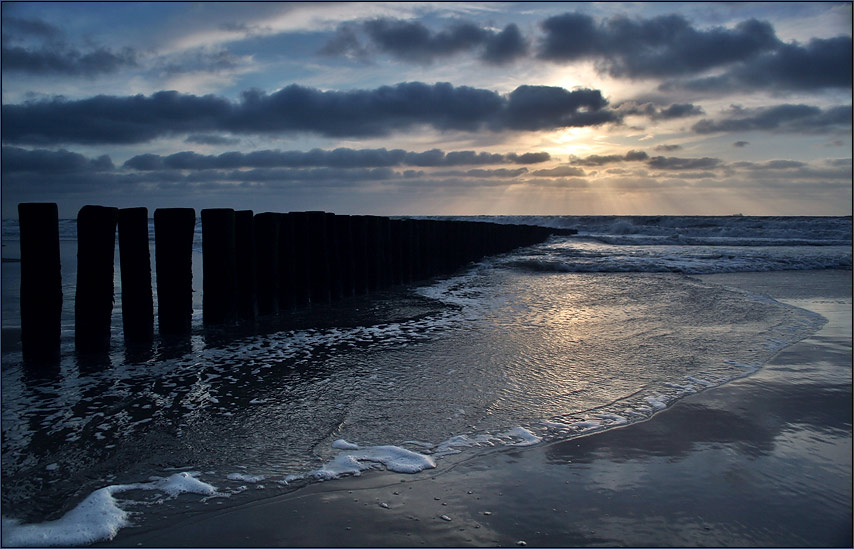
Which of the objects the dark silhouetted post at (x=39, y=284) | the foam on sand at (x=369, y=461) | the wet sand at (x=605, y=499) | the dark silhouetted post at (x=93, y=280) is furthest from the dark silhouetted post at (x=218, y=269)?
the wet sand at (x=605, y=499)

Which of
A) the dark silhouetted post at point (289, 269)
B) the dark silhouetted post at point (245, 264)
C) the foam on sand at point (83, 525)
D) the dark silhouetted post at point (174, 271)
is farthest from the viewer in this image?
the dark silhouetted post at point (289, 269)

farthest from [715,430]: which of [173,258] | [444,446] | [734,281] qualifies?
[734,281]

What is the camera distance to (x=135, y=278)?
560 cm

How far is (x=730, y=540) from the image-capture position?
83.3 inches

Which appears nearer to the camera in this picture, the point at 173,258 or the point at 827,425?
the point at 827,425

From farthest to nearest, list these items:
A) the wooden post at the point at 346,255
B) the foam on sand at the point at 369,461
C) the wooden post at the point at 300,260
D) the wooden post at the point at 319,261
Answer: the wooden post at the point at 346,255, the wooden post at the point at 319,261, the wooden post at the point at 300,260, the foam on sand at the point at 369,461

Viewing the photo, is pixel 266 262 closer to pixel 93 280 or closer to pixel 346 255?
pixel 346 255

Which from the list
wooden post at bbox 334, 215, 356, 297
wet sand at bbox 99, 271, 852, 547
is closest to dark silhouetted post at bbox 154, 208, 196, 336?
wooden post at bbox 334, 215, 356, 297

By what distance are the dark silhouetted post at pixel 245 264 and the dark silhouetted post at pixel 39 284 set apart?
2.21 metres

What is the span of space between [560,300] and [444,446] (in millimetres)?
5783

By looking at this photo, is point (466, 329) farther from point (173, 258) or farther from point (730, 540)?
point (730, 540)

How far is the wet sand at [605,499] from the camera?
213 cm

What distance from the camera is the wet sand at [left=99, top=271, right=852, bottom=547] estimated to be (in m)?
2.13

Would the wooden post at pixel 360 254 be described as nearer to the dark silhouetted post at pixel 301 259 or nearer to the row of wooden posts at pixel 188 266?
the row of wooden posts at pixel 188 266
